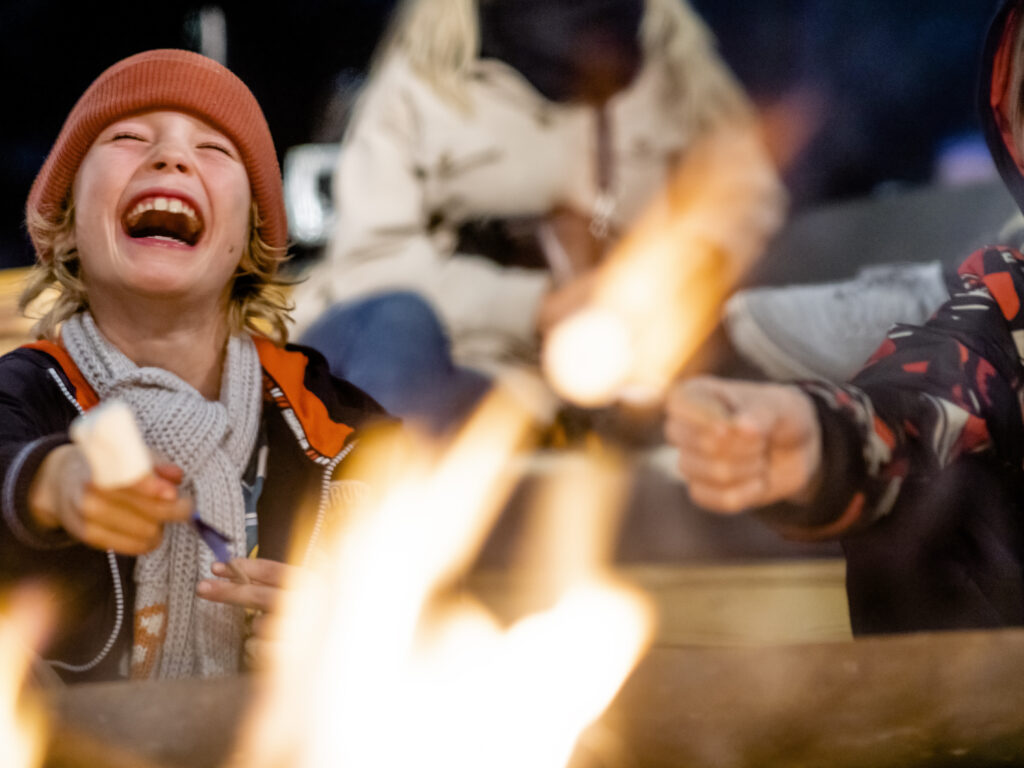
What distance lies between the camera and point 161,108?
1.67 feet

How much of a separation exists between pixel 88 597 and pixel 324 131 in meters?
0.55

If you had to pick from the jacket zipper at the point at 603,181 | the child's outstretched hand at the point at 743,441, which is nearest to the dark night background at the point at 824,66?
the jacket zipper at the point at 603,181

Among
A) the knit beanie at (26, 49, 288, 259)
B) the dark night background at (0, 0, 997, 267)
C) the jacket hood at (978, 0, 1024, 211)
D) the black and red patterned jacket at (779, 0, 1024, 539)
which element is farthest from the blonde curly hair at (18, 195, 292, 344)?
the jacket hood at (978, 0, 1024, 211)

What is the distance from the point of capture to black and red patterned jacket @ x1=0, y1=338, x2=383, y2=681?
44 cm

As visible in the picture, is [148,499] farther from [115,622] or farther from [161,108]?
[161,108]

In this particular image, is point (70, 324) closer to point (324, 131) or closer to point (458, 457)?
point (458, 457)

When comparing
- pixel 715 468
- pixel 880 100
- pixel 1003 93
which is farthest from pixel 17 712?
pixel 880 100

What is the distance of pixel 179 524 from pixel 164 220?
7.1 inches

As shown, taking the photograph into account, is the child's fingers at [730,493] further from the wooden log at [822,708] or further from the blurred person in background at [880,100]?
the blurred person in background at [880,100]

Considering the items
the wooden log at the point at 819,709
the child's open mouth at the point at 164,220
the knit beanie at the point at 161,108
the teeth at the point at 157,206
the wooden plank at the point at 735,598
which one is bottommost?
the wooden plank at the point at 735,598

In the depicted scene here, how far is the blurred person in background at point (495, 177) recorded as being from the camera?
0.72 meters

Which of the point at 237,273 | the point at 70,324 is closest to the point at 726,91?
the point at 237,273

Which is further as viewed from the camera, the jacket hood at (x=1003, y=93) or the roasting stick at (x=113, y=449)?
the jacket hood at (x=1003, y=93)

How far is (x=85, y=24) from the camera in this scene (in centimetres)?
68
